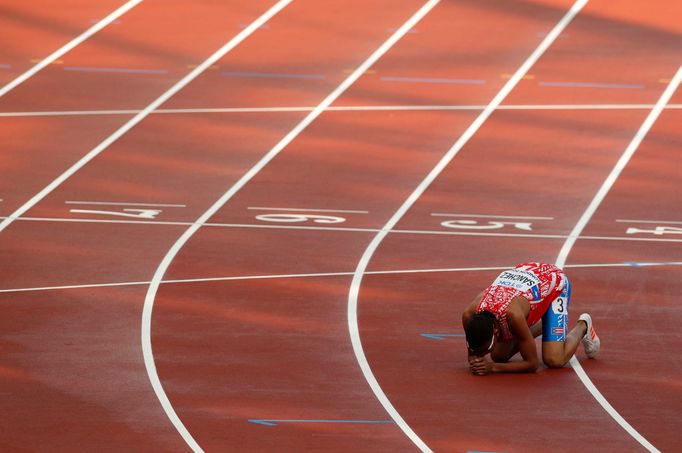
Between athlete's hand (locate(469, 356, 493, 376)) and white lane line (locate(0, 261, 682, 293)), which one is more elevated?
athlete's hand (locate(469, 356, 493, 376))

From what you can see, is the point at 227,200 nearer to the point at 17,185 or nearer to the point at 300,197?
the point at 300,197

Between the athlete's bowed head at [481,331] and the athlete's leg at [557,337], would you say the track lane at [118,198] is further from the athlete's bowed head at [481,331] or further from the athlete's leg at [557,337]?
→ the athlete's leg at [557,337]

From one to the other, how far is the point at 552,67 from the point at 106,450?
1574cm

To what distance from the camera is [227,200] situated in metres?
19.8

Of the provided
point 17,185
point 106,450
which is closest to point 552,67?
point 17,185


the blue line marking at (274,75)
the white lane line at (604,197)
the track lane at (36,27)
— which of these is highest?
the track lane at (36,27)

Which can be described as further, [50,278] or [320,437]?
[50,278]

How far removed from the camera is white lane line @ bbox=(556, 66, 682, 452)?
1192 centimetres

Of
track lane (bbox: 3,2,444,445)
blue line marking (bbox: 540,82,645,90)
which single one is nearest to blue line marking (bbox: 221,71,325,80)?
track lane (bbox: 3,2,444,445)

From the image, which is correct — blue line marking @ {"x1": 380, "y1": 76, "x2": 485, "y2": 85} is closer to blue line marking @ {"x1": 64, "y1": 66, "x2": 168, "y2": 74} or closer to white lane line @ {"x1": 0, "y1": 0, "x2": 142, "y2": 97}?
blue line marking @ {"x1": 64, "y1": 66, "x2": 168, "y2": 74}

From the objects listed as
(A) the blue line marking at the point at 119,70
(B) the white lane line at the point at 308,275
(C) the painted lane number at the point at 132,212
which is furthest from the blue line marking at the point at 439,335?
(A) the blue line marking at the point at 119,70

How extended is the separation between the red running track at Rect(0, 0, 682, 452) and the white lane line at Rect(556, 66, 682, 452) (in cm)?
10

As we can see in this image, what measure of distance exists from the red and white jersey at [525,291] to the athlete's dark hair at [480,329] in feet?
0.41

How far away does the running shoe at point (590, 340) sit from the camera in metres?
13.4
